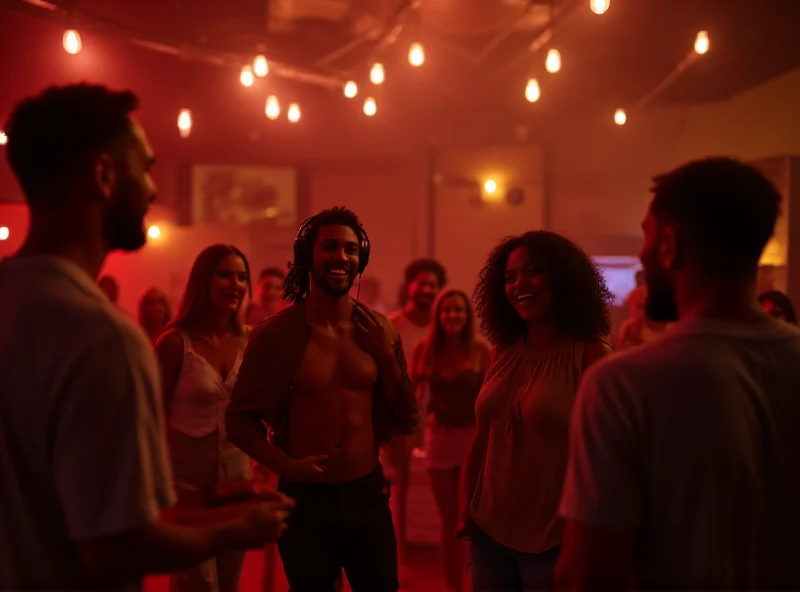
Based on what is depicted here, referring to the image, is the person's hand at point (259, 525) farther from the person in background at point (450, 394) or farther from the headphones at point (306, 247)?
the person in background at point (450, 394)

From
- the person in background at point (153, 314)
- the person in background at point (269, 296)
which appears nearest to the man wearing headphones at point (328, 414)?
the person in background at point (153, 314)

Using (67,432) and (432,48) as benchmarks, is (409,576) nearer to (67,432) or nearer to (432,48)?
(67,432)

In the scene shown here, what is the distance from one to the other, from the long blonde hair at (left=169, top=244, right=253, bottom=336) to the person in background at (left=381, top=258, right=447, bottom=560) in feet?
4.95

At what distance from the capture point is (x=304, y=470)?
253 centimetres

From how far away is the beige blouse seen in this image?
7.64 feet

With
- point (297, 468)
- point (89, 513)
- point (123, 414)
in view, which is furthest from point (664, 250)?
point (297, 468)

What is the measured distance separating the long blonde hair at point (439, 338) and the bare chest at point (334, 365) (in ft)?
4.97

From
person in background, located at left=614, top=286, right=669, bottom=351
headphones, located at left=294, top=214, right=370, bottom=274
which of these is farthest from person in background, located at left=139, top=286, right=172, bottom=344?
person in background, located at left=614, top=286, right=669, bottom=351

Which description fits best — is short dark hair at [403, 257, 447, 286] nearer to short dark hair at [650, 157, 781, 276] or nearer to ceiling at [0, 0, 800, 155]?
ceiling at [0, 0, 800, 155]

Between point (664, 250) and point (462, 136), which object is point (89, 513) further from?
point (462, 136)

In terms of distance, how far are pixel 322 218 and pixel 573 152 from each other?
307 inches

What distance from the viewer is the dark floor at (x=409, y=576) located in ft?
14.1

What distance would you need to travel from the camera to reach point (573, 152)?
10.0 meters

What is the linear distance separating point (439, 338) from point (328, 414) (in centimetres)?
179
